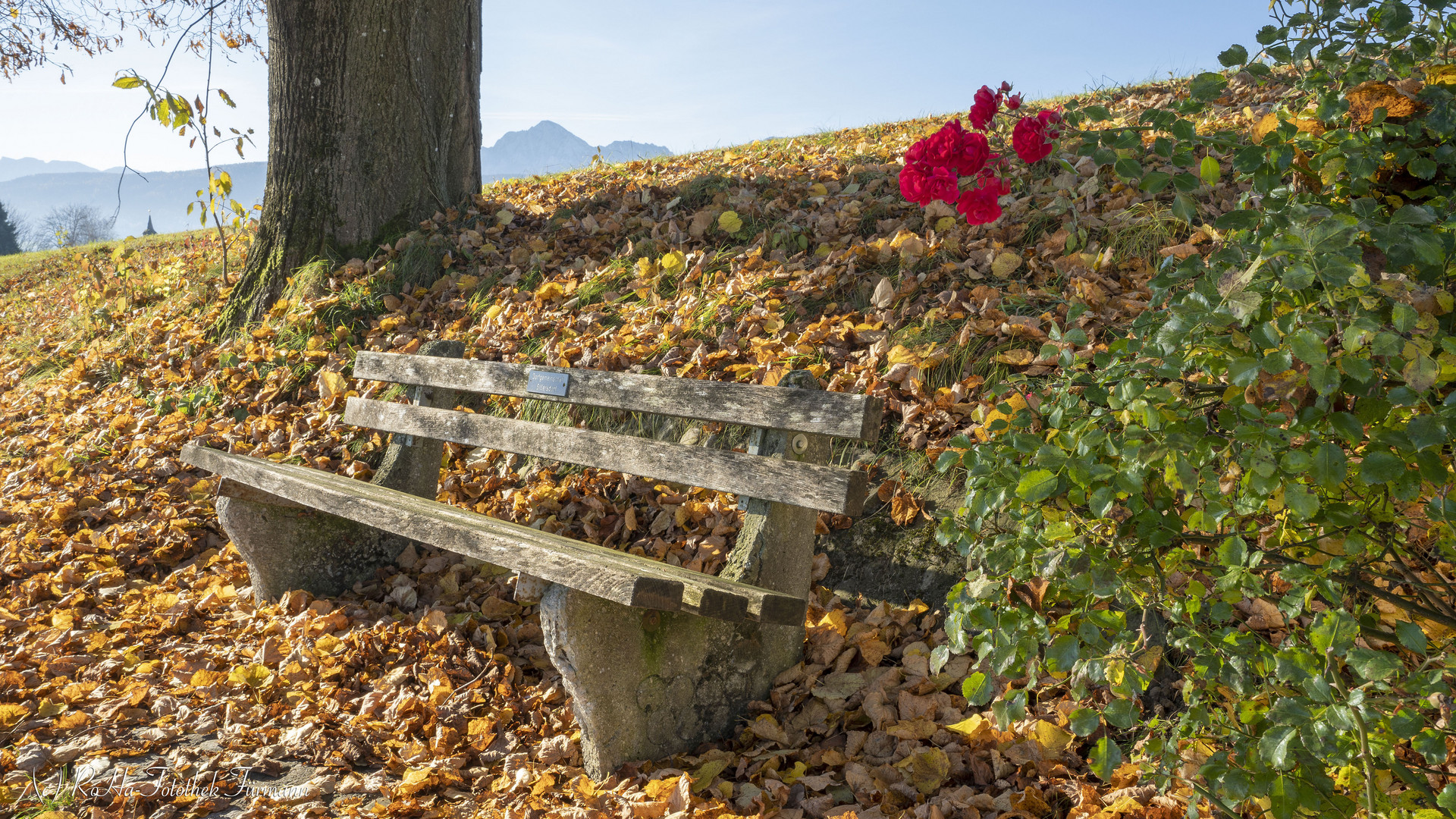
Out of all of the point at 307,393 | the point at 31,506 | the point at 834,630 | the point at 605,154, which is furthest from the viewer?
the point at 605,154

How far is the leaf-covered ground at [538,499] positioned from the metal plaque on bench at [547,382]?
58cm

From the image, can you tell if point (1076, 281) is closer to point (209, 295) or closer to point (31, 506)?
point (31, 506)

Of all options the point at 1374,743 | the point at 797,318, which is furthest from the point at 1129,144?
the point at 797,318

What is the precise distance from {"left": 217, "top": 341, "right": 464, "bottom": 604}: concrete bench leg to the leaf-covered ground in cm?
14

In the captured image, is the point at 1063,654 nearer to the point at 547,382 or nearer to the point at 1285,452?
the point at 1285,452

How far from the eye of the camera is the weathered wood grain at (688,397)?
2395mm

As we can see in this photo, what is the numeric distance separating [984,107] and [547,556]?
5.25 ft

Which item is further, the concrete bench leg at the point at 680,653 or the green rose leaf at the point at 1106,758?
the concrete bench leg at the point at 680,653

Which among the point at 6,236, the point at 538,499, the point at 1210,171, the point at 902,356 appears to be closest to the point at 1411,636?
the point at 1210,171

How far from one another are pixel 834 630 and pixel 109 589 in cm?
326

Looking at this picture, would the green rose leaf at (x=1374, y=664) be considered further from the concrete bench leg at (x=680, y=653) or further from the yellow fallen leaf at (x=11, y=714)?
the yellow fallen leaf at (x=11, y=714)

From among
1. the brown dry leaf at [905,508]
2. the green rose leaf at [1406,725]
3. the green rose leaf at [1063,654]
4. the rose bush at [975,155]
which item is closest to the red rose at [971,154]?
the rose bush at [975,155]

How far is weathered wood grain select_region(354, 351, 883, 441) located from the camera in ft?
7.86

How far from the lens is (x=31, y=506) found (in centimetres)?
457
